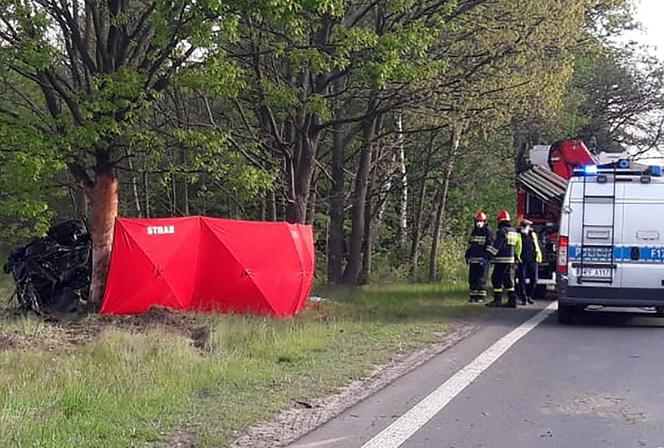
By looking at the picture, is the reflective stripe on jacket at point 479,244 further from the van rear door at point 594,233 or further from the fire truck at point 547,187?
the van rear door at point 594,233

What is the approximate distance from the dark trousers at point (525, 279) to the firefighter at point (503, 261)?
28.1 inches

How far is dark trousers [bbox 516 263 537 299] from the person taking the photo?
18.8 meters

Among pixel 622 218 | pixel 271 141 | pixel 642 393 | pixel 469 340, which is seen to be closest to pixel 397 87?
pixel 271 141

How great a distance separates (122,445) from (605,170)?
405 inches

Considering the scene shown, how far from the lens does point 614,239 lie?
1470cm

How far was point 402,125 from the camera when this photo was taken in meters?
24.9

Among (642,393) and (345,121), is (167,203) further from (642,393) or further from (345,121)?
(642,393)

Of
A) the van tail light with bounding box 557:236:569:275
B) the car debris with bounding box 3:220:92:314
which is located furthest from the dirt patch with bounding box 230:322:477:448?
the car debris with bounding box 3:220:92:314

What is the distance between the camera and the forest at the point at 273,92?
47.7ft

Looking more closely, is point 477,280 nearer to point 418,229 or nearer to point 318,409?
point 318,409

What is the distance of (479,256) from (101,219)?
7024 millimetres

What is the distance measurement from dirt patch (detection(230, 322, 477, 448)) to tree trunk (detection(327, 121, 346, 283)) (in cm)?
1350

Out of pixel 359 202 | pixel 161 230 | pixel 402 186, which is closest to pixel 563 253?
pixel 161 230

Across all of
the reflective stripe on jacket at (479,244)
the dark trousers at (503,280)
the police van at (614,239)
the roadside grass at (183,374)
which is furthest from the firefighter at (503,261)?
the police van at (614,239)
